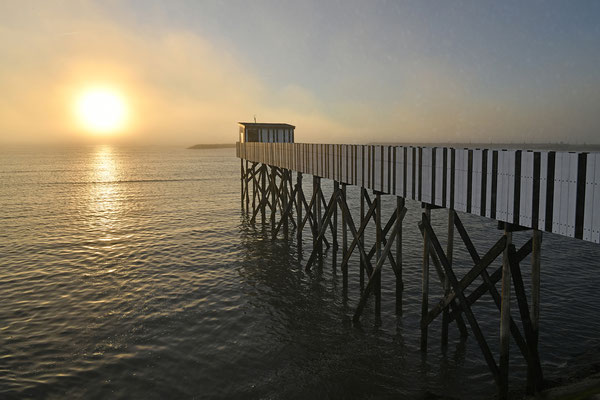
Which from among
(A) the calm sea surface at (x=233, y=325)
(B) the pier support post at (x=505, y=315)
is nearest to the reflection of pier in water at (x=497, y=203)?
(B) the pier support post at (x=505, y=315)

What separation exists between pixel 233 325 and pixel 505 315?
8952 millimetres

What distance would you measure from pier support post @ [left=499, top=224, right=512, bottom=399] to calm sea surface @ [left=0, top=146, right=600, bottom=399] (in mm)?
880

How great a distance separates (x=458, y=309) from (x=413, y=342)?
1.86 metres

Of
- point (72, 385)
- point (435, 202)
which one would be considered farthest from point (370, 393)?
point (72, 385)

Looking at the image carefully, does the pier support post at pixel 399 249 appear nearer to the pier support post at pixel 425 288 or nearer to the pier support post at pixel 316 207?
the pier support post at pixel 425 288

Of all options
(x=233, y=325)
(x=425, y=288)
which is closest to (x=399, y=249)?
(x=425, y=288)

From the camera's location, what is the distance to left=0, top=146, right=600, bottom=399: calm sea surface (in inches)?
447

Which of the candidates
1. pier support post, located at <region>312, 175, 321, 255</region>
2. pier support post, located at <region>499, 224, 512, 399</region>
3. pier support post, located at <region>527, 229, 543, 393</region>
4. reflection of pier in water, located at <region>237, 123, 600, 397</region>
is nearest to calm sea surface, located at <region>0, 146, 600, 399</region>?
pier support post, located at <region>499, 224, 512, 399</region>

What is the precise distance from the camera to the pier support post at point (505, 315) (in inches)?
376

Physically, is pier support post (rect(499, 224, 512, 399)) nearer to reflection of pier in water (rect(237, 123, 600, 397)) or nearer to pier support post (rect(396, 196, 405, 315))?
reflection of pier in water (rect(237, 123, 600, 397))

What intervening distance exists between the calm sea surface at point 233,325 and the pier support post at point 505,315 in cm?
88

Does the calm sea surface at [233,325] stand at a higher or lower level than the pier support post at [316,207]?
lower

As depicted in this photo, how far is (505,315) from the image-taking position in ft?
31.6

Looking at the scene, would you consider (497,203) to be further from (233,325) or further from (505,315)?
(233,325)
